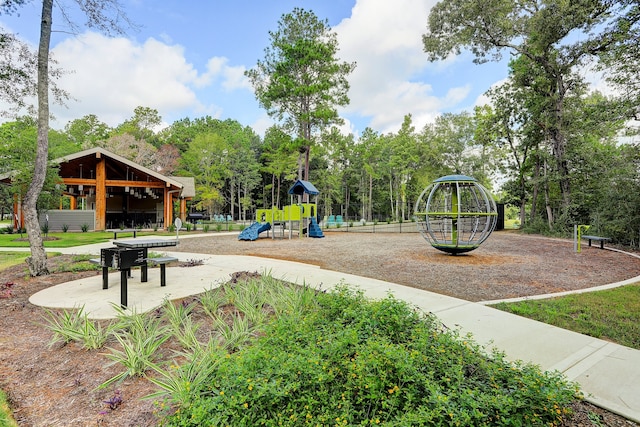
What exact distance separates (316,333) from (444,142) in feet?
119

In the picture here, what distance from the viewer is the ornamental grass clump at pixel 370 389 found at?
5.84 feet

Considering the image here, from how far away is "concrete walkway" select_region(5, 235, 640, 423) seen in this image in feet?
7.98

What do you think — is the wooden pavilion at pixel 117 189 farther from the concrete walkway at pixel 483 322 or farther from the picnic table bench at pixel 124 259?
the picnic table bench at pixel 124 259

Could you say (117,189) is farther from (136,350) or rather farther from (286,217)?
(136,350)

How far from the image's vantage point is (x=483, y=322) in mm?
3682

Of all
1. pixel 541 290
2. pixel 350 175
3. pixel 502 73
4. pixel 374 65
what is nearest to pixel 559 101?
pixel 502 73

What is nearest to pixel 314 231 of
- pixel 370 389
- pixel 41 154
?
pixel 41 154

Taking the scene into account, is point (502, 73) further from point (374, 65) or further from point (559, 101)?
point (374, 65)

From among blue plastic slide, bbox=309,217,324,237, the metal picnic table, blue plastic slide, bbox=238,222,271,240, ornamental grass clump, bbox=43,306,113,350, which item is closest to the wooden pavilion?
blue plastic slide, bbox=238,222,271,240

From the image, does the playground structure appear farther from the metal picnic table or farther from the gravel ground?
the metal picnic table

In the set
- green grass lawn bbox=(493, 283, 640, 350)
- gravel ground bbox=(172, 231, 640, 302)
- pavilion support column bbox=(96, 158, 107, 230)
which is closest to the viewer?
green grass lawn bbox=(493, 283, 640, 350)

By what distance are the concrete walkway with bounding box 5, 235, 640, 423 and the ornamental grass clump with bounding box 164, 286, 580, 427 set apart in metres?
0.52

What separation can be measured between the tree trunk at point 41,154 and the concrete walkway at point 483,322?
1.27m

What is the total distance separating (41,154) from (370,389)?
299 inches
